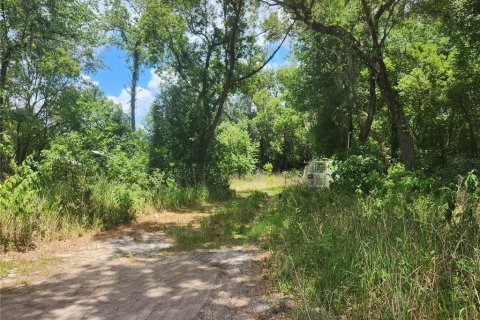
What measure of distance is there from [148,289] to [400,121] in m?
7.74

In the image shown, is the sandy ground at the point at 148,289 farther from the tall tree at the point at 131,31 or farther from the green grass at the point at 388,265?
the tall tree at the point at 131,31

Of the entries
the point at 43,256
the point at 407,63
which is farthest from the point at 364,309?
the point at 407,63

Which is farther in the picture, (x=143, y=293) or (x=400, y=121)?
(x=400, y=121)

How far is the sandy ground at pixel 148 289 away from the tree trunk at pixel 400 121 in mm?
5212

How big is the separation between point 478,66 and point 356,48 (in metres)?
6.80

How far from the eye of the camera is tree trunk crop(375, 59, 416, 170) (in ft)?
31.4

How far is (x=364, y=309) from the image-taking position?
322 cm

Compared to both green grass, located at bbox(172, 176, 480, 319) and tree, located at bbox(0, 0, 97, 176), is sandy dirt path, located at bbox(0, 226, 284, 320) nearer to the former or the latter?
green grass, located at bbox(172, 176, 480, 319)

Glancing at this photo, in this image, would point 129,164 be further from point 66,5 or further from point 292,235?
point 66,5

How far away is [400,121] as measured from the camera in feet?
31.7

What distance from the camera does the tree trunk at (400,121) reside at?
9586 mm

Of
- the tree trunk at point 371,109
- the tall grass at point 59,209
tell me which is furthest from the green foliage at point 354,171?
the tree trunk at point 371,109

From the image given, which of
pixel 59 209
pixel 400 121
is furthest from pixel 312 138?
pixel 59 209

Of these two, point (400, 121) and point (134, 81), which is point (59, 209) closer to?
point (400, 121)
